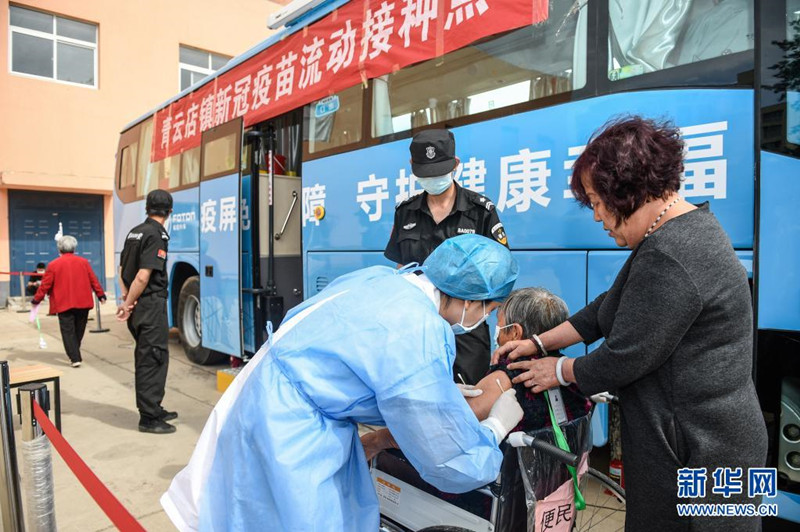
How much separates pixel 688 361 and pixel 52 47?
16338mm

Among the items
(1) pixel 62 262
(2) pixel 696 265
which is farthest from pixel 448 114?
(1) pixel 62 262

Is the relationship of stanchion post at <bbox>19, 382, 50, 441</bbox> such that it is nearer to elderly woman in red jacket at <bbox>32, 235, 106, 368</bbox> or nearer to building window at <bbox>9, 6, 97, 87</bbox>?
elderly woman in red jacket at <bbox>32, 235, 106, 368</bbox>

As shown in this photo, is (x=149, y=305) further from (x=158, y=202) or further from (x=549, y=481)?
(x=549, y=481)

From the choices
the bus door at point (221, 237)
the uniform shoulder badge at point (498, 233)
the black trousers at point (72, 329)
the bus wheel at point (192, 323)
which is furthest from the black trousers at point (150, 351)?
the black trousers at point (72, 329)

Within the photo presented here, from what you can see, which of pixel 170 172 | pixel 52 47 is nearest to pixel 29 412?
pixel 170 172

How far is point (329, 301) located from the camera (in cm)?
142

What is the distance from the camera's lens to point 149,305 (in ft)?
13.5

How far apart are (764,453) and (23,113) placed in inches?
616

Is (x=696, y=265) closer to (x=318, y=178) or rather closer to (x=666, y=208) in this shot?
(x=666, y=208)

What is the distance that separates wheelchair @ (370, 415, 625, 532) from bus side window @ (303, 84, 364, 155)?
292cm

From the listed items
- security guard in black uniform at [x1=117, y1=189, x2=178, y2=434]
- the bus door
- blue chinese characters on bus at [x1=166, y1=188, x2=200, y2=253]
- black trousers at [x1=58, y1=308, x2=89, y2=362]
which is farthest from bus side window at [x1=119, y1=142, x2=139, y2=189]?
security guard in black uniform at [x1=117, y1=189, x2=178, y2=434]

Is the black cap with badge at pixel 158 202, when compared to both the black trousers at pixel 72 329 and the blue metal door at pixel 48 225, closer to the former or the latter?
the black trousers at pixel 72 329

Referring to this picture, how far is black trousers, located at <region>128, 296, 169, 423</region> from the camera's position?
4117mm

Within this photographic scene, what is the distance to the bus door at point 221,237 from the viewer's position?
526 cm
